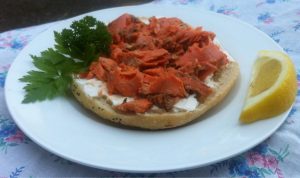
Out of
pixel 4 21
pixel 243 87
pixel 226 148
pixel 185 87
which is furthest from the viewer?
pixel 4 21

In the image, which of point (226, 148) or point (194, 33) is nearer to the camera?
point (226, 148)

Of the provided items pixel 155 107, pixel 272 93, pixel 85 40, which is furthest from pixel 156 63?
pixel 272 93

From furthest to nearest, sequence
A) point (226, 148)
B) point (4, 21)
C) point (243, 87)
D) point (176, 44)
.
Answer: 1. point (4, 21)
2. point (176, 44)
3. point (243, 87)
4. point (226, 148)

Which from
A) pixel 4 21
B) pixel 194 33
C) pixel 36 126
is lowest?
pixel 4 21

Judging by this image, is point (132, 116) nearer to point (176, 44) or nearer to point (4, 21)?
point (176, 44)

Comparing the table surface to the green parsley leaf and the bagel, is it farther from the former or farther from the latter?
the bagel

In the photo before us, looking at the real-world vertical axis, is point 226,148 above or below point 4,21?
above

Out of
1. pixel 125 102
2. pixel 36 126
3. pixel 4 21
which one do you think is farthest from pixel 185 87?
pixel 4 21

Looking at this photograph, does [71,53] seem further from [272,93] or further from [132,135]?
[272,93]

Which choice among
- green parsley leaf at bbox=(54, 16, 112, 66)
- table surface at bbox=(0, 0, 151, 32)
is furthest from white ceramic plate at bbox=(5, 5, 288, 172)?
table surface at bbox=(0, 0, 151, 32)
